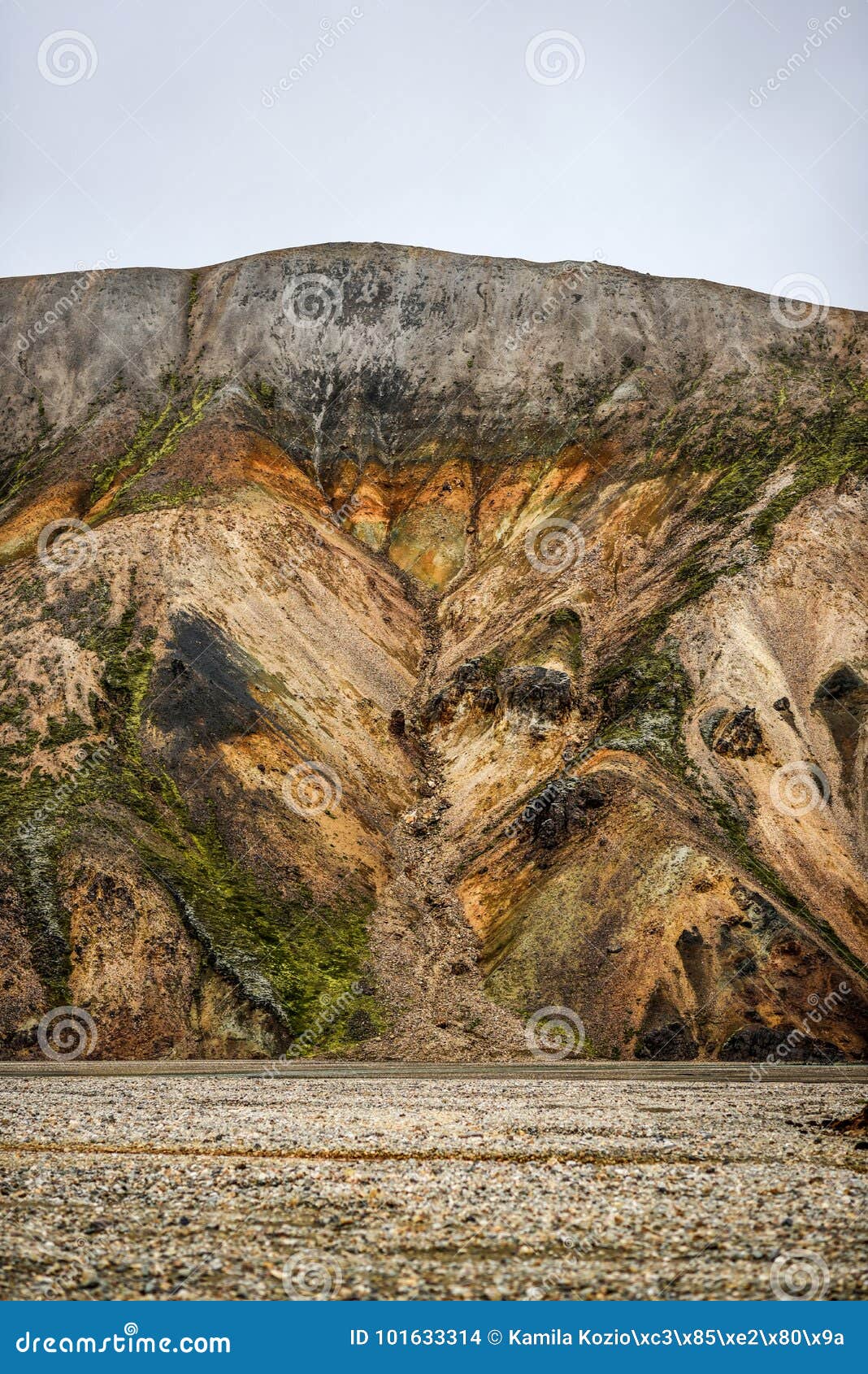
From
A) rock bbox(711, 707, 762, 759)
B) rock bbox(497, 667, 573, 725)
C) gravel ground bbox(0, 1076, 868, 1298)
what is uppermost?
rock bbox(497, 667, 573, 725)

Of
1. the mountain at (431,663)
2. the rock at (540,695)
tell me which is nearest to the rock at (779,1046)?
the mountain at (431,663)

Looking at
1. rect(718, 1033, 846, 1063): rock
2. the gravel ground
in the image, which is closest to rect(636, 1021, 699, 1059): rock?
rect(718, 1033, 846, 1063): rock

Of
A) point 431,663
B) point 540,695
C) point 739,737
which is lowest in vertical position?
point 739,737

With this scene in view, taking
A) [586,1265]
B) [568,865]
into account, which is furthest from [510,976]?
[586,1265]

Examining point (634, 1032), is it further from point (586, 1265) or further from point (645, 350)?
point (645, 350)

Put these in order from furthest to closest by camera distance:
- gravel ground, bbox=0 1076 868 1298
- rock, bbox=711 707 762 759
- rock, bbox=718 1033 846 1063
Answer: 1. rock, bbox=711 707 762 759
2. rock, bbox=718 1033 846 1063
3. gravel ground, bbox=0 1076 868 1298

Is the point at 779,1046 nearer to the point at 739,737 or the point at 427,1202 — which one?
the point at 739,737

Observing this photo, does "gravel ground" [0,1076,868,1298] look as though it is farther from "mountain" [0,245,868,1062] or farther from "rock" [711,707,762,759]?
"rock" [711,707,762,759]

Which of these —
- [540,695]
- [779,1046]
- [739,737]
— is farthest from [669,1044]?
[540,695]
